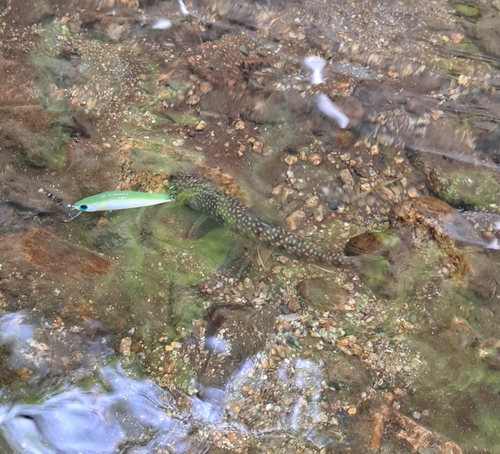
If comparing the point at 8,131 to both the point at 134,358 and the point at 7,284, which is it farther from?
the point at 134,358

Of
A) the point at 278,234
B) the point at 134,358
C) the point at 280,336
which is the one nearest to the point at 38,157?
the point at 134,358

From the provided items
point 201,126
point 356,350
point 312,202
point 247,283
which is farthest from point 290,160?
point 356,350

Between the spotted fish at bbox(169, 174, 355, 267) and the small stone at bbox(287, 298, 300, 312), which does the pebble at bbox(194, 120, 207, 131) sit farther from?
the small stone at bbox(287, 298, 300, 312)

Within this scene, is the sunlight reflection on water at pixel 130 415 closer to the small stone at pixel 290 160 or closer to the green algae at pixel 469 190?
the small stone at pixel 290 160

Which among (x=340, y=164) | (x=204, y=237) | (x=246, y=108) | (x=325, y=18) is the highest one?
(x=325, y=18)

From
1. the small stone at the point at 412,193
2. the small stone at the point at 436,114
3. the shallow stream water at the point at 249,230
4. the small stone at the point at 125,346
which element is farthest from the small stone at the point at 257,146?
the small stone at the point at 125,346

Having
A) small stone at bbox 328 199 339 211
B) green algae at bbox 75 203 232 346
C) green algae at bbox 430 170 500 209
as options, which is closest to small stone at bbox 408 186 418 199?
green algae at bbox 430 170 500 209
